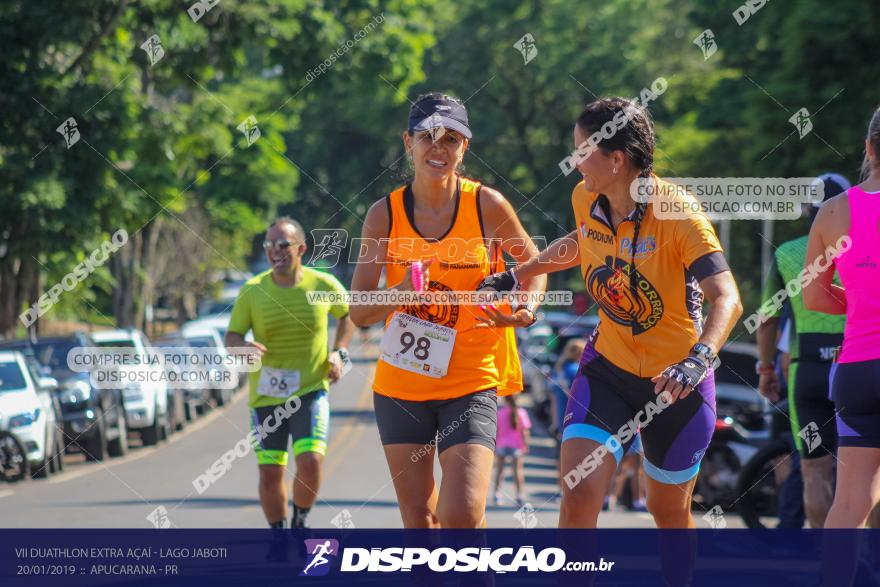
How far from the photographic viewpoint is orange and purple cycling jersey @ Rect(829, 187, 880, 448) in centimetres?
564

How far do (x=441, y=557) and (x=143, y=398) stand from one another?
16659 millimetres

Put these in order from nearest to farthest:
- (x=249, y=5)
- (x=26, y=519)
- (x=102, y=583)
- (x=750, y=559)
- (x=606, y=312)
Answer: (x=606, y=312) < (x=102, y=583) < (x=750, y=559) < (x=26, y=519) < (x=249, y=5)

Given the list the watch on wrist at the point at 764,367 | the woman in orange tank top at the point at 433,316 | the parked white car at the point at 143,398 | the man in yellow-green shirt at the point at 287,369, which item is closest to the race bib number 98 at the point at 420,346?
the woman in orange tank top at the point at 433,316

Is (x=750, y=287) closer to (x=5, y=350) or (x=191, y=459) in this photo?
(x=191, y=459)

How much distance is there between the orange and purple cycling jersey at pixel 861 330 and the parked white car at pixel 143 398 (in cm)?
1673

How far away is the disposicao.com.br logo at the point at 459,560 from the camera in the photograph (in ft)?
19.9

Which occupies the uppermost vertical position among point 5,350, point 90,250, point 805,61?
point 805,61

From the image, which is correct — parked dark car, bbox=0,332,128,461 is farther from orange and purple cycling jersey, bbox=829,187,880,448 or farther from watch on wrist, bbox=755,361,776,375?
orange and purple cycling jersey, bbox=829,187,880,448

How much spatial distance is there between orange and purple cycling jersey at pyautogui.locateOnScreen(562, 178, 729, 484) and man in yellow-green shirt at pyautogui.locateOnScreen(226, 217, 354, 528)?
11.3 feet

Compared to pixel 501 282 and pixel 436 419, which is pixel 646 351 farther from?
pixel 436 419

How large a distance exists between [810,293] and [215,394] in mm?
25817

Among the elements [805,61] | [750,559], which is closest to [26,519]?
[750,559]

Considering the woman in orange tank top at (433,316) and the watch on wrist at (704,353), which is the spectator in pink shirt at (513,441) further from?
the watch on wrist at (704,353)

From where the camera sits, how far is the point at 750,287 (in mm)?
36000
